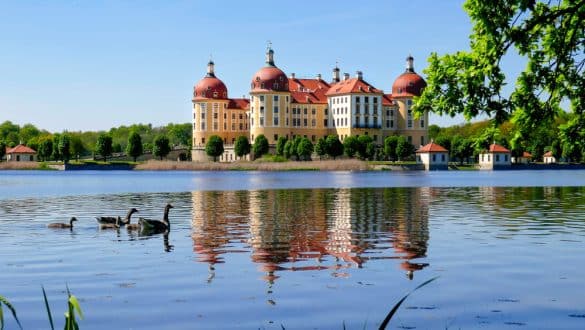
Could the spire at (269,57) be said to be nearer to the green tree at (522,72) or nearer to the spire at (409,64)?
the spire at (409,64)

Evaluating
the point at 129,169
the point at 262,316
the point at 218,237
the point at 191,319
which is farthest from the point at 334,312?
the point at 129,169

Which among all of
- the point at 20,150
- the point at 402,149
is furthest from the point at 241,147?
the point at 20,150

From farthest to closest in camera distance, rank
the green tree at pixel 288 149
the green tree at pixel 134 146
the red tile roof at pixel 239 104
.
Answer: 1. the red tile roof at pixel 239 104
2. the green tree at pixel 134 146
3. the green tree at pixel 288 149

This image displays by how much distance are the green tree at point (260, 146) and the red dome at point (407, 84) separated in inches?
1306

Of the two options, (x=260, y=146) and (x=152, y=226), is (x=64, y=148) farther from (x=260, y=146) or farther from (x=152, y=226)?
(x=152, y=226)

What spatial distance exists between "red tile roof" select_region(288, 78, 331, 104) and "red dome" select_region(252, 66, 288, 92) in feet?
16.3

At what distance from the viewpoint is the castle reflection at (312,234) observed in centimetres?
1833

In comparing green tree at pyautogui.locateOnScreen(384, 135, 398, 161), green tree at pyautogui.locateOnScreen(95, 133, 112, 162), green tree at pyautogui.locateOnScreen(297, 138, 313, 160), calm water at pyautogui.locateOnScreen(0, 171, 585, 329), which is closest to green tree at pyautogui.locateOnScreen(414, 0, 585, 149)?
calm water at pyautogui.locateOnScreen(0, 171, 585, 329)

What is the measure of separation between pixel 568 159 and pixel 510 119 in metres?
155

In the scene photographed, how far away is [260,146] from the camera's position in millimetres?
150000

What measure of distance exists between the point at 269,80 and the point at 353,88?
16.1 meters

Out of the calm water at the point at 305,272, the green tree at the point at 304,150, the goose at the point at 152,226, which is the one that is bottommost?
the calm water at the point at 305,272

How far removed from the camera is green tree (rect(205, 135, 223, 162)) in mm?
153375

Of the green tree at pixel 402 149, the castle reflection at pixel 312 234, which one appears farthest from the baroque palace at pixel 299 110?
the castle reflection at pixel 312 234
